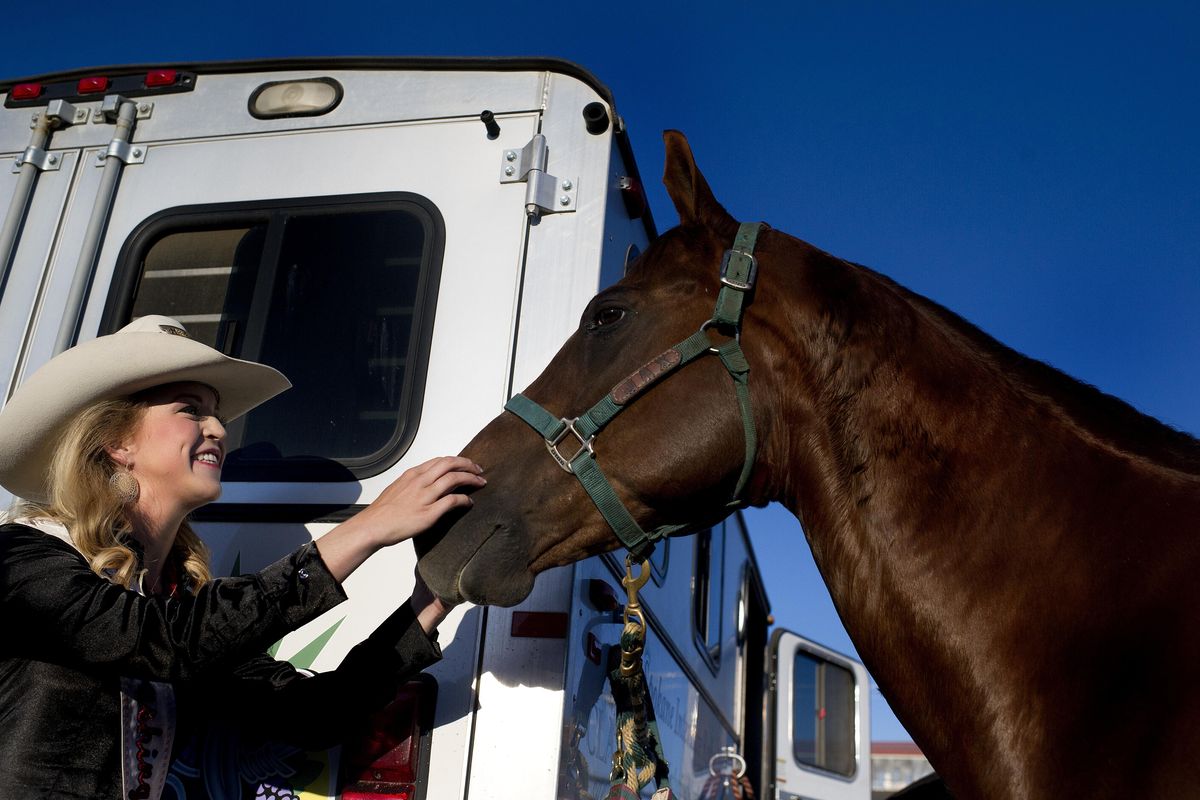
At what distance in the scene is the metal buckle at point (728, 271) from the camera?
7.07ft

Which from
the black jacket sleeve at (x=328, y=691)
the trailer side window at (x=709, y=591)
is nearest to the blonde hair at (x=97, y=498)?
the black jacket sleeve at (x=328, y=691)

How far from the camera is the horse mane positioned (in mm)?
1839

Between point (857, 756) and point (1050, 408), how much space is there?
16.5 feet

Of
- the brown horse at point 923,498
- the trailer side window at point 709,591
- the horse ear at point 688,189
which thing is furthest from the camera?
the trailer side window at point 709,591

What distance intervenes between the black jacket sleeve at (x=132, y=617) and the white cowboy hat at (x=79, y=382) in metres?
0.36

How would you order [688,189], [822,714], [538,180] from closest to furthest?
1. [688,189]
2. [538,180]
3. [822,714]

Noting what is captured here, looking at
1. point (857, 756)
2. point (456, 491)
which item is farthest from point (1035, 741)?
point (857, 756)

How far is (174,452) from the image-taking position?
216cm

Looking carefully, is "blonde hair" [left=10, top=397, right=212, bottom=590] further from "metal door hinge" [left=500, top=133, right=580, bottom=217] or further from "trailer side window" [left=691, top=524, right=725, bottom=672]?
"trailer side window" [left=691, top=524, right=725, bottom=672]

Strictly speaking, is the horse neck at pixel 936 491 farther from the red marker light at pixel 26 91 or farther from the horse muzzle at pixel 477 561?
the red marker light at pixel 26 91

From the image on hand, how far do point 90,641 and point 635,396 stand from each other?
1145 mm

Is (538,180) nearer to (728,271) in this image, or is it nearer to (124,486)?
(728,271)

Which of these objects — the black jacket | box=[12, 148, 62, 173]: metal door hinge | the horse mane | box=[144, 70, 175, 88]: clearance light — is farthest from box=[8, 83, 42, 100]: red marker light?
the horse mane

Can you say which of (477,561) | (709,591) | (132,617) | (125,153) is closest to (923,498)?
(477,561)
